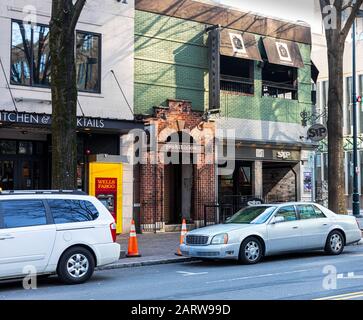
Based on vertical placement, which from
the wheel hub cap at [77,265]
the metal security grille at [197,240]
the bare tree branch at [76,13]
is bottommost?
the wheel hub cap at [77,265]

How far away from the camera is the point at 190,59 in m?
21.3

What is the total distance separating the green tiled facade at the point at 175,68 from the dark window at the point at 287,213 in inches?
305

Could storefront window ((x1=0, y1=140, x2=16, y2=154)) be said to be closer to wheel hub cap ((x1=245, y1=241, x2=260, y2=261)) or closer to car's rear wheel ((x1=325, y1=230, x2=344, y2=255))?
wheel hub cap ((x1=245, y1=241, x2=260, y2=261))

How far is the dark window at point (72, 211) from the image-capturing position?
10727 mm

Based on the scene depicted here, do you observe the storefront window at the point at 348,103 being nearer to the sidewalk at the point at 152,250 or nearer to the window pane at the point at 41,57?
the sidewalk at the point at 152,250

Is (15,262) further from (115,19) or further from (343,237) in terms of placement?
(115,19)

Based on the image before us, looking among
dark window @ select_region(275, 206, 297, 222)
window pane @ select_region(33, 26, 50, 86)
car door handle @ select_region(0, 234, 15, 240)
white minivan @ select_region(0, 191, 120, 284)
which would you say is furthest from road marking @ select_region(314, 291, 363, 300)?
window pane @ select_region(33, 26, 50, 86)

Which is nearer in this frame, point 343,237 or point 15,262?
point 15,262

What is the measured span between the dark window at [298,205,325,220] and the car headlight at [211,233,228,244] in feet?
8.18

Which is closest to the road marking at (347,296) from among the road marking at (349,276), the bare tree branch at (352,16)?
the road marking at (349,276)

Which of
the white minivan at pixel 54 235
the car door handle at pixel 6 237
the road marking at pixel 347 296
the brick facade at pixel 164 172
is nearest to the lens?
the road marking at pixel 347 296

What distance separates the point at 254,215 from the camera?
13.8 m

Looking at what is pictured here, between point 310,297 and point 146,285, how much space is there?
317 centimetres
